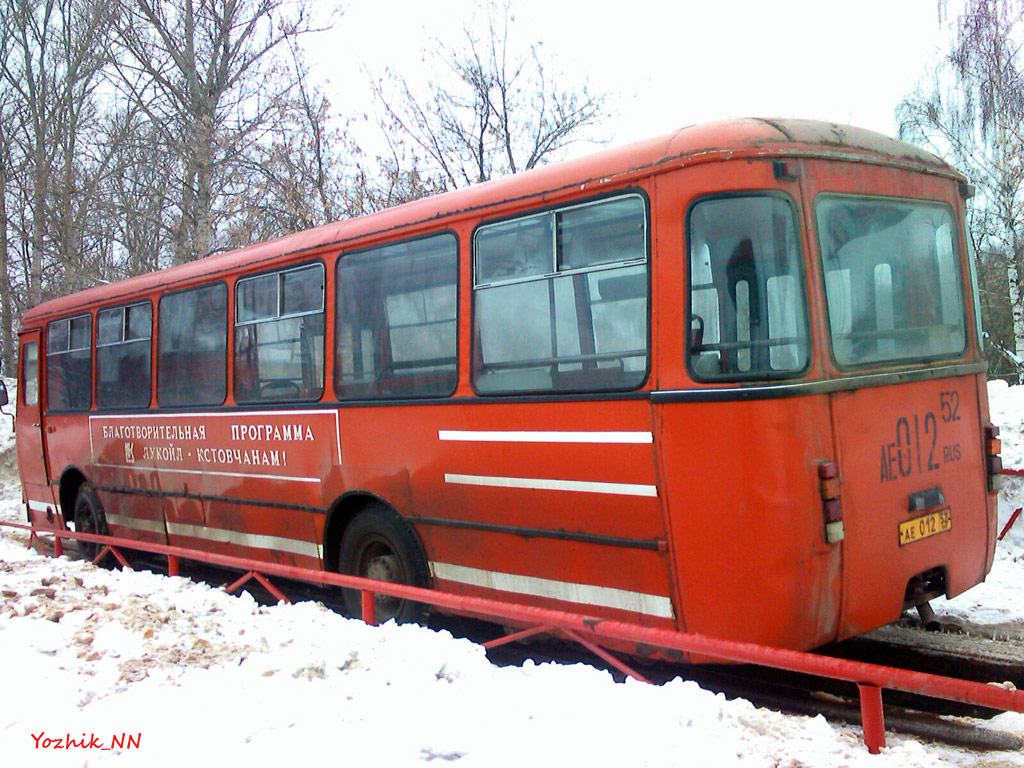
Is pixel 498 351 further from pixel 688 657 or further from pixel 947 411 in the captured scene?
pixel 947 411

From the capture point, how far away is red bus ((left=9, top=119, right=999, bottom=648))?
14.6ft

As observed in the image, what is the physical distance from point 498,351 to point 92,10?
75.6 feet

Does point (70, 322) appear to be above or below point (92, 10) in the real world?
below

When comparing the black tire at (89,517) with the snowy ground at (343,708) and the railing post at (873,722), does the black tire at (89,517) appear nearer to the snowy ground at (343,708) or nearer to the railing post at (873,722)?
the snowy ground at (343,708)

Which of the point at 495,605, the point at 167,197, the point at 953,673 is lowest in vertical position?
the point at 953,673

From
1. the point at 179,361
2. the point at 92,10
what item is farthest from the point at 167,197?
the point at 179,361

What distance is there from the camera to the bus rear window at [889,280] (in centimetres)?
468

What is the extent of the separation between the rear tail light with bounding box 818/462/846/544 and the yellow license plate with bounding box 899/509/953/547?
23.2 inches

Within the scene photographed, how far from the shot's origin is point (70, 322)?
35.0 feet

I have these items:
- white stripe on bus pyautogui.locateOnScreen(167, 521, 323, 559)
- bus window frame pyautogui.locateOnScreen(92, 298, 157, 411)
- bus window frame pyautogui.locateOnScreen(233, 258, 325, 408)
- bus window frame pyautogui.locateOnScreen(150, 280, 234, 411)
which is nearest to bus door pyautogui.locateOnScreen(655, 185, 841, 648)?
bus window frame pyautogui.locateOnScreen(233, 258, 325, 408)

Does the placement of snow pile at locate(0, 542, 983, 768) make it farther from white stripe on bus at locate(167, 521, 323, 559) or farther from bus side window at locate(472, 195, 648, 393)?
white stripe on bus at locate(167, 521, 323, 559)

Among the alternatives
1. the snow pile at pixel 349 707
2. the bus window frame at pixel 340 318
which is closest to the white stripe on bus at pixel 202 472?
the bus window frame at pixel 340 318

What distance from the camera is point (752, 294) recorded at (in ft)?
14.7

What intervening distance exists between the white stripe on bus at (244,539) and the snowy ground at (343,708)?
195cm
